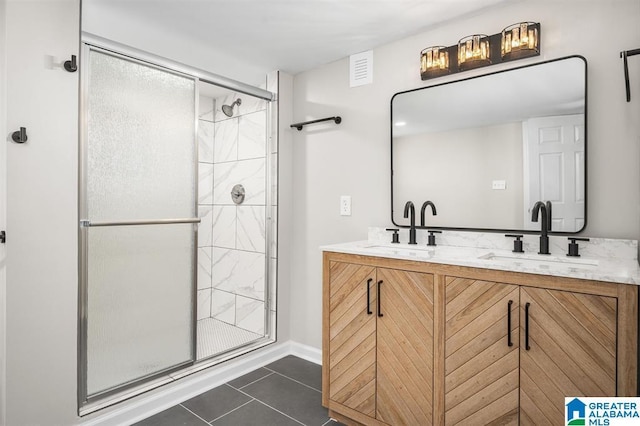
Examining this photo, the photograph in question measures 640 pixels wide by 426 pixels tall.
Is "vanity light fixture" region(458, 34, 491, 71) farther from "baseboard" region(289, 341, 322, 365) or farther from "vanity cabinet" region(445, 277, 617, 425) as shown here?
"baseboard" region(289, 341, 322, 365)

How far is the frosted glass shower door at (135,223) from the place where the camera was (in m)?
1.90

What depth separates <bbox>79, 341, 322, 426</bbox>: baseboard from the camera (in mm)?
1932

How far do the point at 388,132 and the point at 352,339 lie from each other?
4.52ft

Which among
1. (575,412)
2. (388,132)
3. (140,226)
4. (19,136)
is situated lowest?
(575,412)

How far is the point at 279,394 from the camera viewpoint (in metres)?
2.33

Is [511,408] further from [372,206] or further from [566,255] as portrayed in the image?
[372,206]

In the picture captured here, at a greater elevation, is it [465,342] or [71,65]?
[71,65]

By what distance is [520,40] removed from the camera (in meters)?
1.89

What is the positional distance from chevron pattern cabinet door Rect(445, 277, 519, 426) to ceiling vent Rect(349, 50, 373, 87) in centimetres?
159

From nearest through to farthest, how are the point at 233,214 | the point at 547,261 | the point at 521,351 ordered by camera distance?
the point at 521,351 → the point at 547,261 → the point at 233,214

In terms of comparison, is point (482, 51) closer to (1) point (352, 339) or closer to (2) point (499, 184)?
(2) point (499, 184)

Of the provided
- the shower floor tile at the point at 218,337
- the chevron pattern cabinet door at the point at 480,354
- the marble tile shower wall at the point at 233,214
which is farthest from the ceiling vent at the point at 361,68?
the shower floor tile at the point at 218,337

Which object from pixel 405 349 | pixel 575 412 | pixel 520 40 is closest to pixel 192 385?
pixel 405 349

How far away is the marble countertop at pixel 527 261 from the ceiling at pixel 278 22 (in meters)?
1.36
